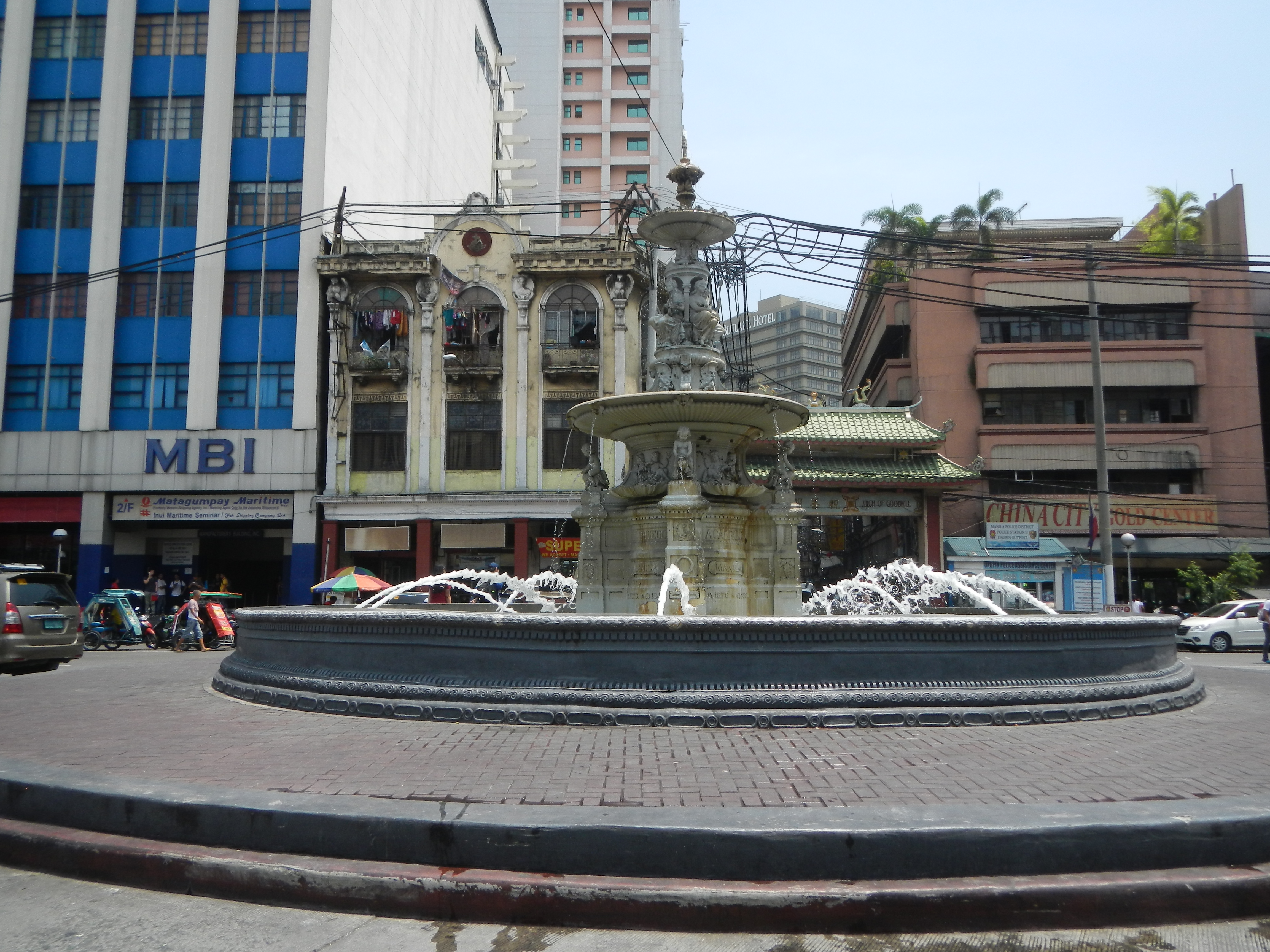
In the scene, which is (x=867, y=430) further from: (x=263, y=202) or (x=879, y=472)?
(x=263, y=202)

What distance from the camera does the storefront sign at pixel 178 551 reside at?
103ft

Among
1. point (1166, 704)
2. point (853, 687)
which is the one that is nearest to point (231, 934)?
point (853, 687)

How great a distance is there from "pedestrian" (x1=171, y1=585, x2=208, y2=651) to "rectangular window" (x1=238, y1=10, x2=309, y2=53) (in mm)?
19639

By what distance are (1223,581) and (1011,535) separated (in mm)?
6898

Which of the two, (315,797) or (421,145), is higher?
(421,145)

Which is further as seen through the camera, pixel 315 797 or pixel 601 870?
pixel 315 797

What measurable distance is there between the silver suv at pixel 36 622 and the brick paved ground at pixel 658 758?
238 inches

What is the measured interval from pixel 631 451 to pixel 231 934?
341 inches

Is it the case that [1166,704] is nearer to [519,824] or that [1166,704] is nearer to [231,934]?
[519,824]

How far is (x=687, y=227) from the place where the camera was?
470 inches

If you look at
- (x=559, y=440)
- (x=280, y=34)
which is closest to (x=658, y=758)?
(x=559, y=440)

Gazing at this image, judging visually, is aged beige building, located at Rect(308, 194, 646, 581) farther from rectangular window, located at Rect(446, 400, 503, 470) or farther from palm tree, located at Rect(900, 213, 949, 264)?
palm tree, located at Rect(900, 213, 949, 264)

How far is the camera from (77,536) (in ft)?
98.6

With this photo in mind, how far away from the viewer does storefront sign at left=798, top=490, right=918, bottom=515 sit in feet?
94.3
